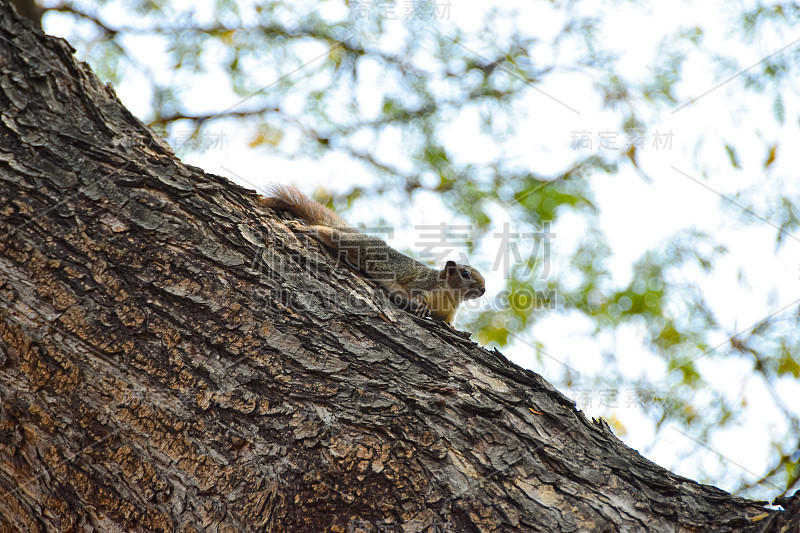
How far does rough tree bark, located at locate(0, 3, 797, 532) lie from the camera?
2102mm

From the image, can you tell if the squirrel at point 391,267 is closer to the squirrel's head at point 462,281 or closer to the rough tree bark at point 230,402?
the squirrel's head at point 462,281

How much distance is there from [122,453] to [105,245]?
3.01 ft

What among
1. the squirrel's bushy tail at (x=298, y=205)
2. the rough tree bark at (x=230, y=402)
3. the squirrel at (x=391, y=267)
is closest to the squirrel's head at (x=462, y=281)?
the squirrel at (x=391, y=267)

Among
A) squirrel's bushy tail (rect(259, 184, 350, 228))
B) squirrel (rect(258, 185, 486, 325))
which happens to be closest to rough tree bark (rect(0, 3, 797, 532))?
squirrel (rect(258, 185, 486, 325))

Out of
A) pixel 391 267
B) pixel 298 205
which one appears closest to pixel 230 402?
pixel 298 205

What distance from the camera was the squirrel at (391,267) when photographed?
14.2ft

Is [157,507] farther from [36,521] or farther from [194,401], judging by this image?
[36,521]

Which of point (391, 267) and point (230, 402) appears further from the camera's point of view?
point (391, 267)

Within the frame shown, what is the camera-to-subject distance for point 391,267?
512cm

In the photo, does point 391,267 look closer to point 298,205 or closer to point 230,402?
point 298,205

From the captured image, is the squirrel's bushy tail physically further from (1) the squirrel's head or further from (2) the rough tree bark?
(2) the rough tree bark

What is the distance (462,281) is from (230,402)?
3.61m

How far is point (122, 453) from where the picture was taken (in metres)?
2.17

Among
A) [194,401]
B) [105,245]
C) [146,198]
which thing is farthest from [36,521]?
[146,198]
